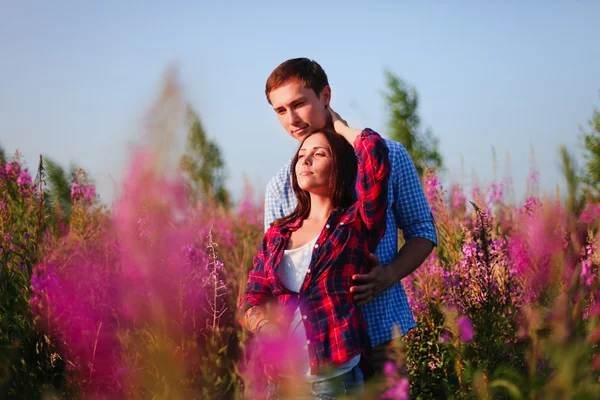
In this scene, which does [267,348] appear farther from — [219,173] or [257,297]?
[219,173]

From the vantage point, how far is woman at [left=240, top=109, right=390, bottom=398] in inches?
82.7

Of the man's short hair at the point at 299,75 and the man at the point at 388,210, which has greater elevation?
the man's short hair at the point at 299,75

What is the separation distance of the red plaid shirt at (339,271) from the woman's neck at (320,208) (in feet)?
0.29

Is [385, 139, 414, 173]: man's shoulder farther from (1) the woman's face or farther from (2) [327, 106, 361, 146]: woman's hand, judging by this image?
(1) the woman's face

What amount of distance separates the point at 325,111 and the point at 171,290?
2.38 meters

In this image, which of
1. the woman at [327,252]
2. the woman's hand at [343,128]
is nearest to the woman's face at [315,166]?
the woman at [327,252]

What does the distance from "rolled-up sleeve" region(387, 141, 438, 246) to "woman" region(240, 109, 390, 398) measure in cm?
28

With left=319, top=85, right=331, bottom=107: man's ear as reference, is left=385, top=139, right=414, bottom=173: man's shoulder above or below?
below

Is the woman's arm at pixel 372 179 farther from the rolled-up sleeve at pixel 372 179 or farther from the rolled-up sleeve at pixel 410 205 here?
the rolled-up sleeve at pixel 410 205

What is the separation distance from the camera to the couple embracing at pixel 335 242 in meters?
2.12

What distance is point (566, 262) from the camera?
2.96ft

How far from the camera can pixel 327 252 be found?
2.25 metres

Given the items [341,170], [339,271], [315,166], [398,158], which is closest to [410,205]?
[398,158]

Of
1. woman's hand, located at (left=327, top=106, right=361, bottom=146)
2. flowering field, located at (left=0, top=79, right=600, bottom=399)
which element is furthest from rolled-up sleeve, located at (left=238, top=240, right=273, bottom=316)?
woman's hand, located at (left=327, top=106, right=361, bottom=146)
